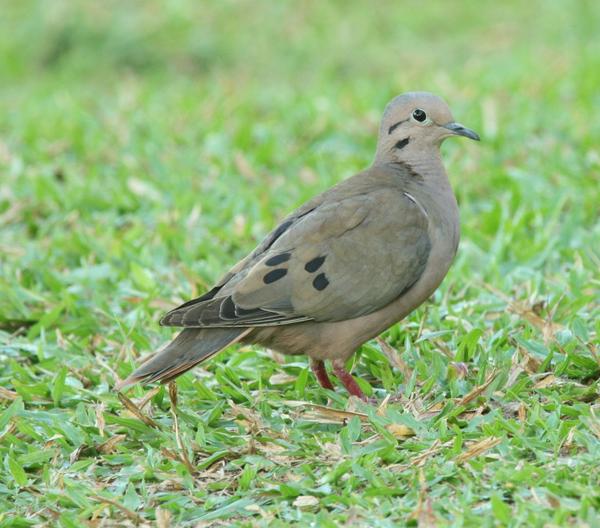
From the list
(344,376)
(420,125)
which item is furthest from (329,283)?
(420,125)

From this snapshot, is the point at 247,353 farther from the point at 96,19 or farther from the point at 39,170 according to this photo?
the point at 96,19

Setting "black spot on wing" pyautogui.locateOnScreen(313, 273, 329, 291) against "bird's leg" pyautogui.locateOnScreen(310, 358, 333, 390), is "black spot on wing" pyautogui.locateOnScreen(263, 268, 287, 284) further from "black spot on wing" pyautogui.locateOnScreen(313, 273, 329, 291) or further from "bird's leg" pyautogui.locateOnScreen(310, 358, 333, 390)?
"bird's leg" pyautogui.locateOnScreen(310, 358, 333, 390)

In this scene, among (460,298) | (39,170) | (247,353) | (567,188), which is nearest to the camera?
(247,353)

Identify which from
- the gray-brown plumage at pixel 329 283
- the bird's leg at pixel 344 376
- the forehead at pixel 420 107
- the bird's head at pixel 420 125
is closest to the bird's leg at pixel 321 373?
the gray-brown plumage at pixel 329 283

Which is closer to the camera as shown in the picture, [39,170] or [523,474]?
[523,474]

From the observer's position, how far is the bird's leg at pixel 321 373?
15.1 feet

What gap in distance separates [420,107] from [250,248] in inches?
63.6

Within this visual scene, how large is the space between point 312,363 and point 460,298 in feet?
3.52

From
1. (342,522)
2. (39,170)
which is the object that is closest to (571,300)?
(342,522)

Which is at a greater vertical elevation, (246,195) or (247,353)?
(246,195)

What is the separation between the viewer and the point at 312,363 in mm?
4648

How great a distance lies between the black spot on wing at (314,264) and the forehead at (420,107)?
913 mm

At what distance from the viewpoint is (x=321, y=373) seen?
463 centimetres

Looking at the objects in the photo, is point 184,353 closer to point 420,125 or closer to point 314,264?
point 314,264
